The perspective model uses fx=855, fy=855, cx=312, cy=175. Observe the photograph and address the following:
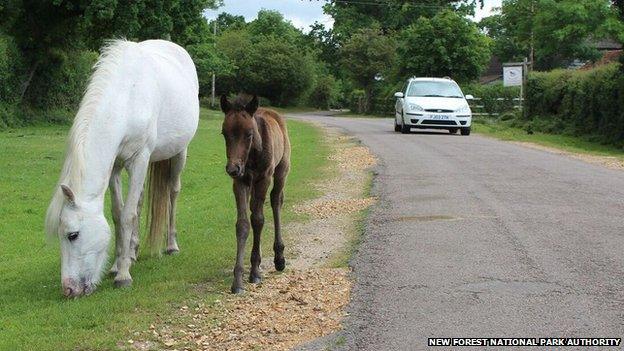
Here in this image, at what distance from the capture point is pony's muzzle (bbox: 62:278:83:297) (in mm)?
6375

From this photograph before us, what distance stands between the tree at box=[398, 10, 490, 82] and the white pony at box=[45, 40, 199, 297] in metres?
41.8

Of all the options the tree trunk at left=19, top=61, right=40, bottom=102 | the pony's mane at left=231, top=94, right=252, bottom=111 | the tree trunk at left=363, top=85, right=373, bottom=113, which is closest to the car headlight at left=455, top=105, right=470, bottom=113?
the tree trunk at left=19, top=61, right=40, bottom=102

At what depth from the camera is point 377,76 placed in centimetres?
6016

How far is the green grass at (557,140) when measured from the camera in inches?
896

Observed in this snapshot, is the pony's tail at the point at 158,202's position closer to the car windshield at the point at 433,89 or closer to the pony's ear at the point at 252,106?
the pony's ear at the point at 252,106

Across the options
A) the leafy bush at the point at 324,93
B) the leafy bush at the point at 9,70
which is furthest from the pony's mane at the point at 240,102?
the leafy bush at the point at 324,93

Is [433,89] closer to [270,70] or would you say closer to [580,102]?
[580,102]

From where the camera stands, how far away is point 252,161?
669 cm

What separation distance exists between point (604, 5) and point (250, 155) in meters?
47.2

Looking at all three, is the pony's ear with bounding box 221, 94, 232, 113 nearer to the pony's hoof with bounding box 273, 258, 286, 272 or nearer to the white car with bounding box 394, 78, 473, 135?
the pony's hoof with bounding box 273, 258, 286, 272

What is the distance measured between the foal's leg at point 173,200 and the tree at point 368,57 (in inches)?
1983

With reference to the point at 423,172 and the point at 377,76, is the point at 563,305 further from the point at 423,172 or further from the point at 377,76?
the point at 377,76

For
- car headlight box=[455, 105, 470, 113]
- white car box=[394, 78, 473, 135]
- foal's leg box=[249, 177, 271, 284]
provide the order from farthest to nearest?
car headlight box=[455, 105, 470, 113]
white car box=[394, 78, 473, 135]
foal's leg box=[249, 177, 271, 284]

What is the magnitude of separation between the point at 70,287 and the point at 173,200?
246cm
